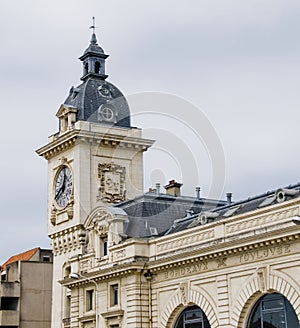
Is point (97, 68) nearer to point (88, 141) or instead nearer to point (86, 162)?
point (88, 141)

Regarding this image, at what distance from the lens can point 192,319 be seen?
5331 centimetres

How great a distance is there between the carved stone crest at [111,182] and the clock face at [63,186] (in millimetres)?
2760

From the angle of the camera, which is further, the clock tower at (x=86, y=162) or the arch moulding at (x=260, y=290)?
the clock tower at (x=86, y=162)

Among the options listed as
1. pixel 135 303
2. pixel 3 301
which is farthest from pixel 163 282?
pixel 3 301

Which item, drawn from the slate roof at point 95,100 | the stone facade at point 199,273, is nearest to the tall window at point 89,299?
the stone facade at point 199,273

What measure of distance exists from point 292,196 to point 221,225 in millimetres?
5477

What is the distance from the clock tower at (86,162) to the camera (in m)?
70.4

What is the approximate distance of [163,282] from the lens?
2189 inches

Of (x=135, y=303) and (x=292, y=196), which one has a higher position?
(x=292, y=196)

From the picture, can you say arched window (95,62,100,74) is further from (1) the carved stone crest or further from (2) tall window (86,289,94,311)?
(2) tall window (86,289,94,311)

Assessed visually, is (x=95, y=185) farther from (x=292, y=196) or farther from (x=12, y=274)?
(x=292, y=196)

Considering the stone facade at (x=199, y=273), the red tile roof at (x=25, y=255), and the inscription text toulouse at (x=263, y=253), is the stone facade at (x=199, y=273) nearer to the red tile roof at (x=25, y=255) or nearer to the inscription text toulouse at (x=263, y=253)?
the inscription text toulouse at (x=263, y=253)

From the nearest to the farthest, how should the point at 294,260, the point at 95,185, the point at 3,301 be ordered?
the point at 294,260, the point at 95,185, the point at 3,301

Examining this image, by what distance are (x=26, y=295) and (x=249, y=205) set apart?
128ft
